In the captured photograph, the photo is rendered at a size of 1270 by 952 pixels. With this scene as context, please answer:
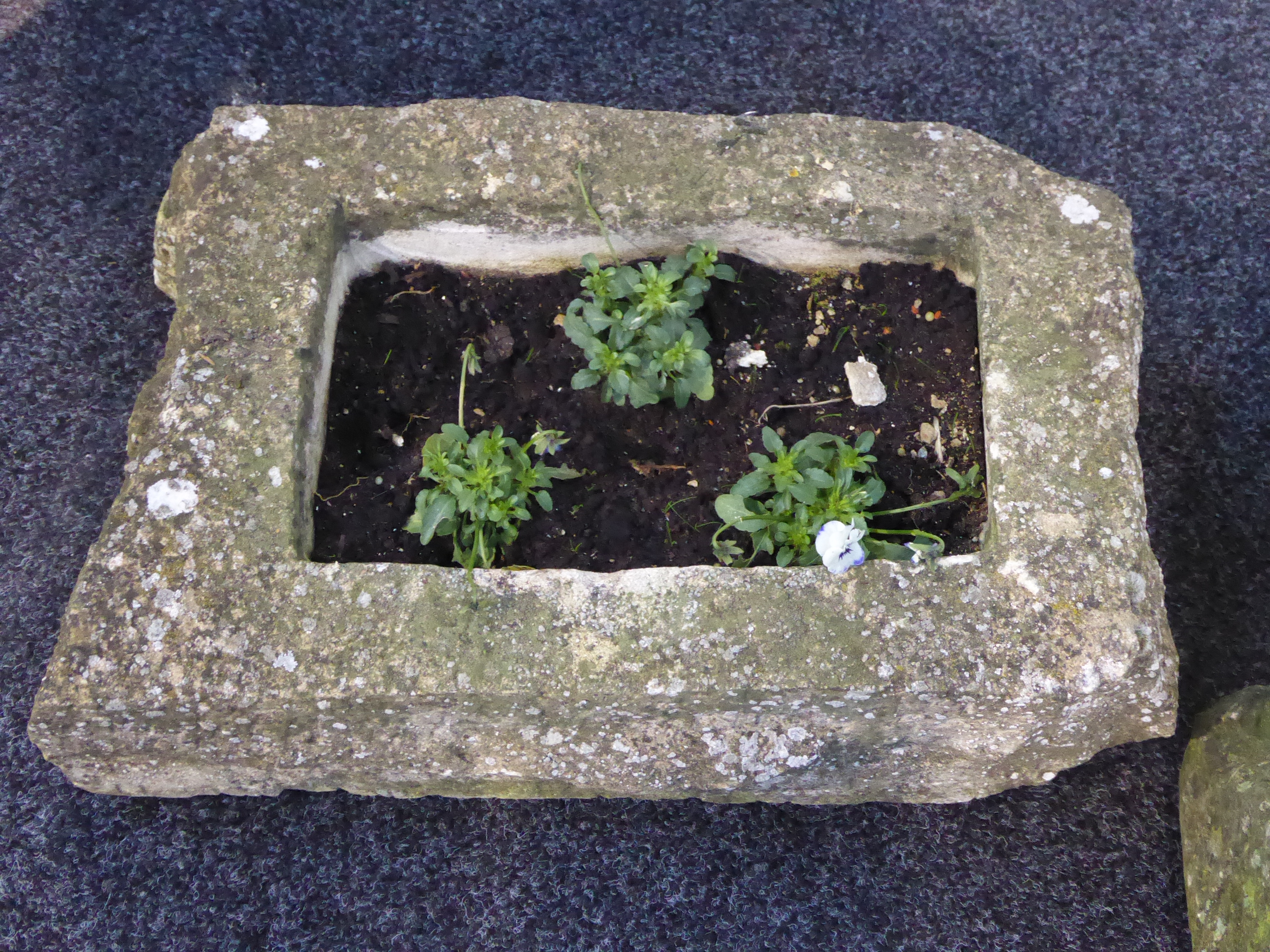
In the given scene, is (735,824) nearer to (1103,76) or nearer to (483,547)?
(483,547)

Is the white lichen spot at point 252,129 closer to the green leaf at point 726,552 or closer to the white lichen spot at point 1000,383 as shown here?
the green leaf at point 726,552

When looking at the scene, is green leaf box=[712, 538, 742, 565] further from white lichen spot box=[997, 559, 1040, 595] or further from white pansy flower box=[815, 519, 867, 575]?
white lichen spot box=[997, 559, 1040, 595]

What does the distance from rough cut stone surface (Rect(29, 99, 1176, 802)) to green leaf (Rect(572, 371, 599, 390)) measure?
0.88 feet

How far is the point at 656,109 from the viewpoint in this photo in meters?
2.77

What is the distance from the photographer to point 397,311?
202cm

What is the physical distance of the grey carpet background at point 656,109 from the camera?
2094mm

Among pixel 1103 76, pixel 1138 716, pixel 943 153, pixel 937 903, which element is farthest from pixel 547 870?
pixel 1103 76

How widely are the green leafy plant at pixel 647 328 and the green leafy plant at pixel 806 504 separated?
21 centimetres

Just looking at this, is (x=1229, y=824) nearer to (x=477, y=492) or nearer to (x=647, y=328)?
(x=647, y=328)

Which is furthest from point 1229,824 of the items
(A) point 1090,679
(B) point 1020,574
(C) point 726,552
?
(C) point 726,552

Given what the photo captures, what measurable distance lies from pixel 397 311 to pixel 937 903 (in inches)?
68.2

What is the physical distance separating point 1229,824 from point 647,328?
1.52 m

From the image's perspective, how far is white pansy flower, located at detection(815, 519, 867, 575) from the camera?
1.65m

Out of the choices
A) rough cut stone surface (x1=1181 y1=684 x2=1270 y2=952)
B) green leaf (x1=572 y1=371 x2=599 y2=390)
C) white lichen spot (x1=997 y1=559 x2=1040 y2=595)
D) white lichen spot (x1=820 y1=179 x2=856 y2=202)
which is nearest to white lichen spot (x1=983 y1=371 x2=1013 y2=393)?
white lichen spot (x1=997 y1=559 x2=1040 y2=595)
